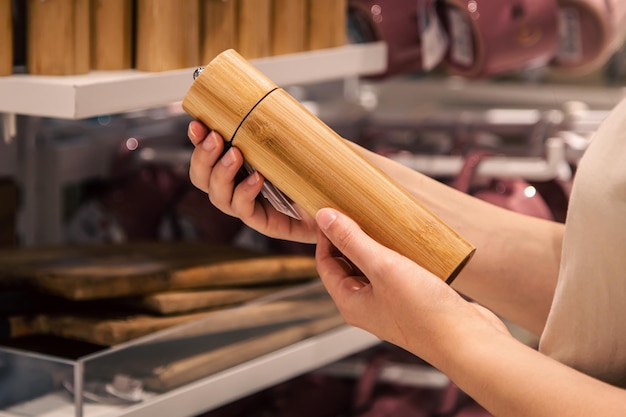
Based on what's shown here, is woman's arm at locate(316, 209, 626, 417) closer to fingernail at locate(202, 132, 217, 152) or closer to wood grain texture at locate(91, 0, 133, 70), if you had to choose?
fingernail at locate(202, 132, 217, 152)

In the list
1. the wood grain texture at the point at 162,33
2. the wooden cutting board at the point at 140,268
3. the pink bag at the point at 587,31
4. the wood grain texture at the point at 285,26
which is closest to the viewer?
the wood grain texture at the point at 162,33

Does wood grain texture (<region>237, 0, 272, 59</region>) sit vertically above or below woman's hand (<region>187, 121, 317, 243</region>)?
above

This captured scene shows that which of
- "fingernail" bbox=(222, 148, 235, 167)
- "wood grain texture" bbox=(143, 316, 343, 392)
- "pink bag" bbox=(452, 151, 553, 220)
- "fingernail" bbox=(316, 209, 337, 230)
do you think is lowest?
"wood grain texture" bbox=(143, 316, 343, 392)

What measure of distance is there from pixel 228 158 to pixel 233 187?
0.24 feet

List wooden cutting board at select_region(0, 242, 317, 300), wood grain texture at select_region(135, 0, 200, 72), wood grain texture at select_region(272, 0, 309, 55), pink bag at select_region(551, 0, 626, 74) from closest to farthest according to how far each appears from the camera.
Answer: wood grain texture at select_region(135, 0, 200, 72) < wooden cutting board at select_region(0, 242, 317, 300) < wood grain texture at select_region(272, 0, 309, 55) < pink bag at select_region(551, 0, 626, 74)

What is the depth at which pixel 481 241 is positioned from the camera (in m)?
1.25

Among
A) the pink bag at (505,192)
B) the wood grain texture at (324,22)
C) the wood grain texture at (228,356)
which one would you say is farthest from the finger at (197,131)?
the pink bag at (505,192)

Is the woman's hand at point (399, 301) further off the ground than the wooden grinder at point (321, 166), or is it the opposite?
the wooden grinder at point (321, 166)

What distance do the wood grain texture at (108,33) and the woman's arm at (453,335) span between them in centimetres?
36

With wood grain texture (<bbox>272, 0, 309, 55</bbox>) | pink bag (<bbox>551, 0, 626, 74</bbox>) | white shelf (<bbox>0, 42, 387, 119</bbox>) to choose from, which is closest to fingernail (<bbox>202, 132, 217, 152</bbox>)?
white shelf (<bbox>0, 42, 387, 119</bbox>)

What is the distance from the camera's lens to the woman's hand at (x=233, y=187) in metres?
1.04

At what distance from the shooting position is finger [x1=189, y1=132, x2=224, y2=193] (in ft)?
3.42

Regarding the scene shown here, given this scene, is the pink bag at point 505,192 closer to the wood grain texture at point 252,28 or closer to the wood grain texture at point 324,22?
the wood grain texture at point 324,22

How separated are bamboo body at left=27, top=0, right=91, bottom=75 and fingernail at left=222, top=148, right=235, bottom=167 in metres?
0.22
